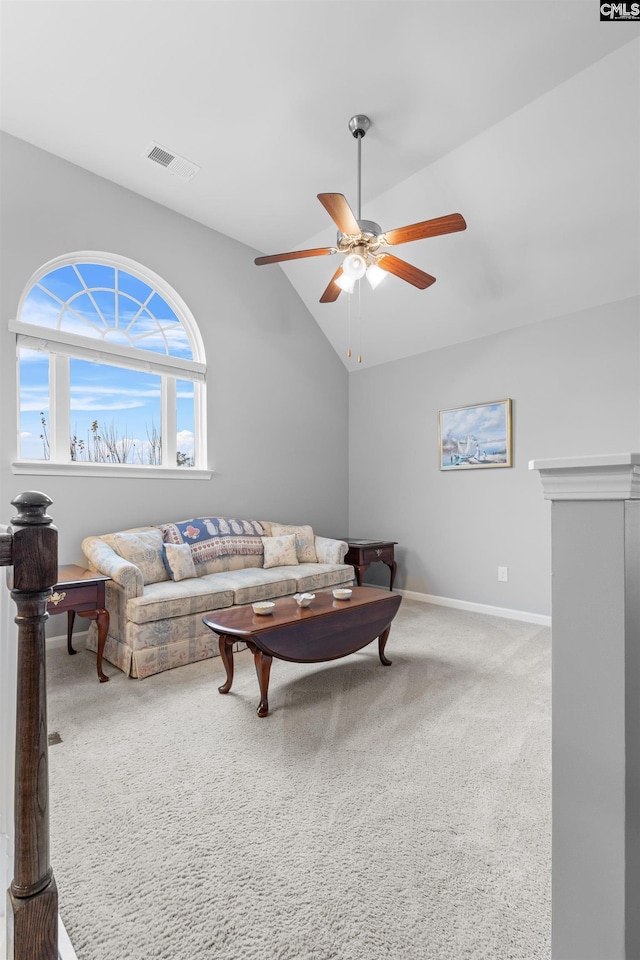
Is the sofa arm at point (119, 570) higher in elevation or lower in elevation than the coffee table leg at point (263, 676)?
higher

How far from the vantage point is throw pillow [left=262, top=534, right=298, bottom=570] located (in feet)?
13.5

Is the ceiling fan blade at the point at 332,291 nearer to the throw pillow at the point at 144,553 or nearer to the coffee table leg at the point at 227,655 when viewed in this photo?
A: the throw pillow at the point at 144,553

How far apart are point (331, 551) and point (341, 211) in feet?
9.21

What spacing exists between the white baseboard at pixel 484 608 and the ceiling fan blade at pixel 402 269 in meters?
2.75

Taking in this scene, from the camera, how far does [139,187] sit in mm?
3680

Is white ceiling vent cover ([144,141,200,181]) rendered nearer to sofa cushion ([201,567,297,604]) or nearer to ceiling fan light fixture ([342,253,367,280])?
ceiling fan light fixture ([342,253,367,280])

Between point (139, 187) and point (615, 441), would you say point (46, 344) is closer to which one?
point (139, 187)

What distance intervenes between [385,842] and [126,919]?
2.47 ft

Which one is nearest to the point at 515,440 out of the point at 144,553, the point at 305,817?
the point at 144,553

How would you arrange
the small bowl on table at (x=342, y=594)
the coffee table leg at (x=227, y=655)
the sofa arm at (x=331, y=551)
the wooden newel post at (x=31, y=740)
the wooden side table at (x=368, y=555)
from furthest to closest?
the wooden side table at (x=368, y=555) < the sofa arm at (x=331, y=551) < the small bowl on table at (x=342, y=594) < the coffee table leg at (x=227, y=655) < the wooden newel post at (x=31, y=740)

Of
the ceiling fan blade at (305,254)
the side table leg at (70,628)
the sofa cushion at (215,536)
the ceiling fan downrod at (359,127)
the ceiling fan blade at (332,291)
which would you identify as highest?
the ceiling fan downrod at (359,127)

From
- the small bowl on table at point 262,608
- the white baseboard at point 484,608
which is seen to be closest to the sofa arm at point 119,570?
the small bowl on table at point 262,608

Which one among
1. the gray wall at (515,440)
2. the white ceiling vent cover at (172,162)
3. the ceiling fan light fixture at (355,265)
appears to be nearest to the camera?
the ceiling fan light fixture at (355,265)

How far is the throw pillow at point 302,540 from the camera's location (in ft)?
14.5
